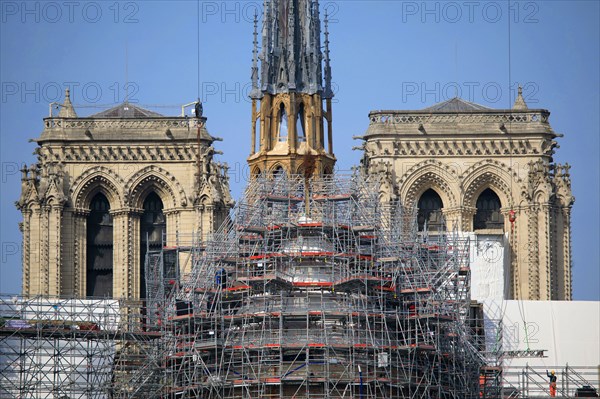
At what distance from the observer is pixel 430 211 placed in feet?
497

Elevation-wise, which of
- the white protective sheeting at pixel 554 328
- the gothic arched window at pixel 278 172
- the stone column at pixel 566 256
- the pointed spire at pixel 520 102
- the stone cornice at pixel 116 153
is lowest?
the white protective sheeting at pixel 554 328

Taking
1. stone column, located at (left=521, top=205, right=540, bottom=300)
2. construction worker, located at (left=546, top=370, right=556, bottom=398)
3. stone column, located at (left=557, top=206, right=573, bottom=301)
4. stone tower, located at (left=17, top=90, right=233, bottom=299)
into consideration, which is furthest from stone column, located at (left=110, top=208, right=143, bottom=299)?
construction worker, located at (left=546, top=370, right=556, bottom=398)

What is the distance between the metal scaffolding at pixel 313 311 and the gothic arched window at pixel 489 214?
57.0 feet

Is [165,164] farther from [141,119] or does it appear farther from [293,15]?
[293,15]

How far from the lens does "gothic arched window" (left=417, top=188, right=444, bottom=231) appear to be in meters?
151

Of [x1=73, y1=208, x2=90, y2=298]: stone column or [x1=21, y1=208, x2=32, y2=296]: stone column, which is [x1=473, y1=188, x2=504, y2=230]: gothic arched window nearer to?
[x1=73, y1=208, x2=90, y2=298]: stone column

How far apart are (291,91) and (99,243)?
67.7ft

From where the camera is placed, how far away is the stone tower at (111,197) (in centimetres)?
14962

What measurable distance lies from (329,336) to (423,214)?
2751cm

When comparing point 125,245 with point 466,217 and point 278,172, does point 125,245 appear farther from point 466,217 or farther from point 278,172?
point 278,172

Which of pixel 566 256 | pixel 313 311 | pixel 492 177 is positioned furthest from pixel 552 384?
pixel 492 177

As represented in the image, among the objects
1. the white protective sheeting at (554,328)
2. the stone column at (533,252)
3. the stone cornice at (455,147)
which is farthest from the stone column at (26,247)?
the stone column at (533,252)

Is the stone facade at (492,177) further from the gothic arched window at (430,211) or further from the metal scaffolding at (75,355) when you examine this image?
the metal scaffolding at (75,355)

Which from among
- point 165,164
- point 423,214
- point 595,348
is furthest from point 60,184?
point 595,348
